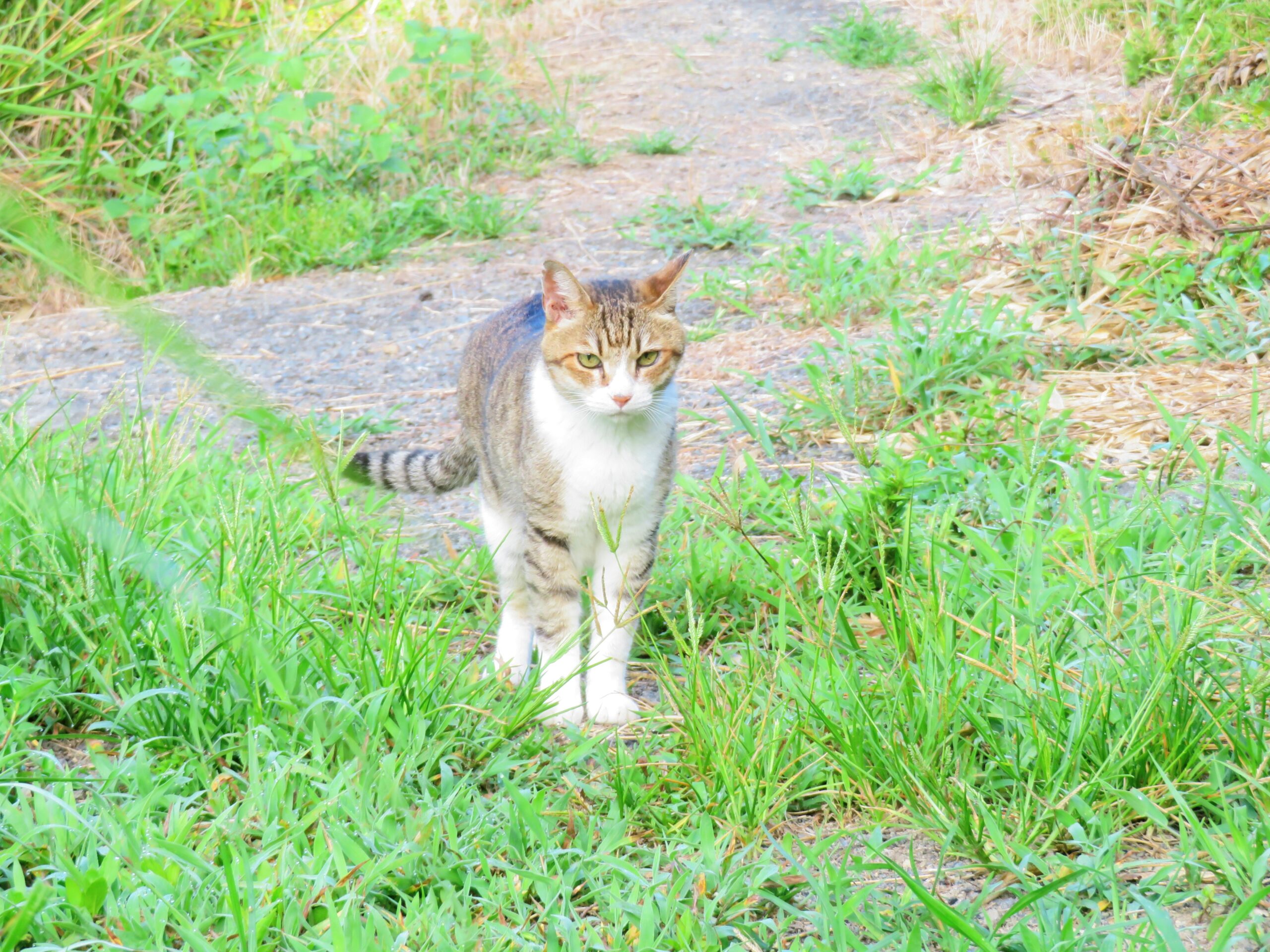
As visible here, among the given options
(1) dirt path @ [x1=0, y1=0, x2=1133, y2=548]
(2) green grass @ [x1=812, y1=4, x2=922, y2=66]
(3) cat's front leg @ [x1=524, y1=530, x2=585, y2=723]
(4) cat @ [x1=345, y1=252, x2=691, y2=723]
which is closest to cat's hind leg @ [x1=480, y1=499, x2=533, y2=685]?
(4) cat @ [x1=345, y1=252, x2=691, y2=723]

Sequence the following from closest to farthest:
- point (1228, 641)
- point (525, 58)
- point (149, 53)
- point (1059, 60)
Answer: point (1228, 641), point (149, 53), point (1059, 60), point (525, 58)

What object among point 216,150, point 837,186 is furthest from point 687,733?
point 216,150

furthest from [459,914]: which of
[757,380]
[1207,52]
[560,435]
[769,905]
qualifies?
[1207,52]

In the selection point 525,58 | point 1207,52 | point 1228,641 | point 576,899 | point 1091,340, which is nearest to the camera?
point 576,899

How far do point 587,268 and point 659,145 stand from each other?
6.47 ft

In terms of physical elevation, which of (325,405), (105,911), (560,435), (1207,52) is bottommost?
(325,405)

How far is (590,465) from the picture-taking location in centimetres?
284

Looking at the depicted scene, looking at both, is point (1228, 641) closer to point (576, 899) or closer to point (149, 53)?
point (576, 899)

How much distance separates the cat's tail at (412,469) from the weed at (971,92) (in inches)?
187

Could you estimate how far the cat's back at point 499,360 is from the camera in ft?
10.6

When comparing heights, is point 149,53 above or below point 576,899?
above

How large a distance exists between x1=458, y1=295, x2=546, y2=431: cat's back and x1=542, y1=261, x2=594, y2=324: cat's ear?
0.21m

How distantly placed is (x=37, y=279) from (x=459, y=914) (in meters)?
5.65

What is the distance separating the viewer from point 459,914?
1.81m
